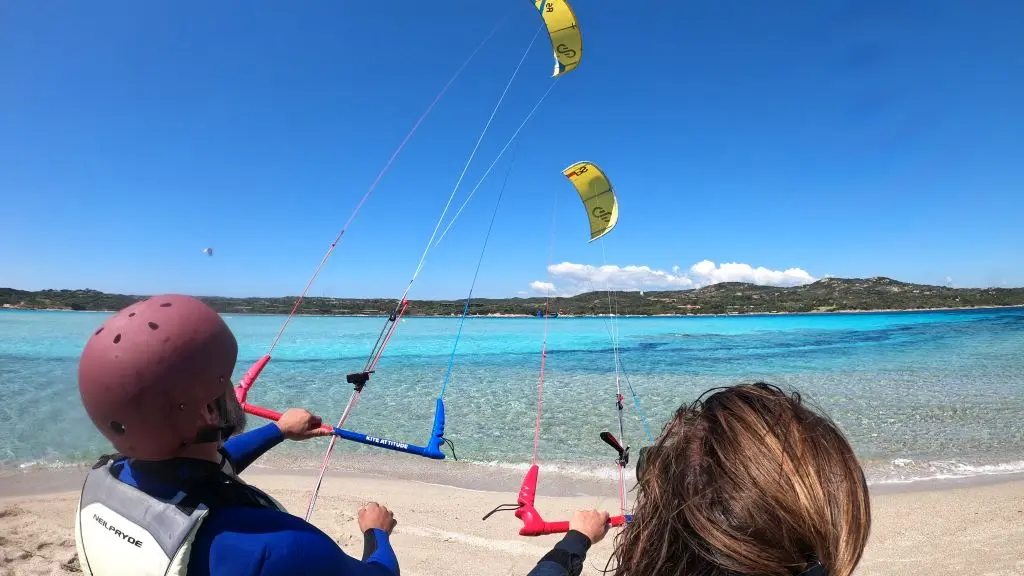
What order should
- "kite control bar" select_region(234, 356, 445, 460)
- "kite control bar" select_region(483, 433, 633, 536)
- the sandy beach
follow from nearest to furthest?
"kite control bar" select_region(483, 433, 633, 536) → "kite control bar" select_region(234, 356, 445, 460) → the sandy beach

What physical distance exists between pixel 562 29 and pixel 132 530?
24.6ft

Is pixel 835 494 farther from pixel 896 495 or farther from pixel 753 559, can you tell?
pixel 896 495

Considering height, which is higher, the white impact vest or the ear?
the ear

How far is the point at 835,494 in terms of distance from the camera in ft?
3.50

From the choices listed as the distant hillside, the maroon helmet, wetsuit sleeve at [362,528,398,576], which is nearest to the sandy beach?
wetsuit sleeve at [362,528,398,576]

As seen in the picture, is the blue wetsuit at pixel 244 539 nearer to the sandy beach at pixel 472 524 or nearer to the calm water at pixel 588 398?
the sandy beach at pixel 472 524

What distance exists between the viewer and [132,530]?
1316mm

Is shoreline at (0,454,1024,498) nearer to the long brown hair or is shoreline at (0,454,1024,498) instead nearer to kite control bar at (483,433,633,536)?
kite control bar at (483,433,633,536)

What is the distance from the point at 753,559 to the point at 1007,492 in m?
8.30

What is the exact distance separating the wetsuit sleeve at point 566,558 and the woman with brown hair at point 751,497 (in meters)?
0.52

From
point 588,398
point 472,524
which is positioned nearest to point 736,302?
point 588,398

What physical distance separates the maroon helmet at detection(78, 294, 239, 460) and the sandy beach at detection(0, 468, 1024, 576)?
384 centimetres

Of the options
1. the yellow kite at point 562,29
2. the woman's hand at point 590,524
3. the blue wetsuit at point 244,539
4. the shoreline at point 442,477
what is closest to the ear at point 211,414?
the blue wetsuit at point 244,539

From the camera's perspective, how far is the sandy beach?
15.2ft
